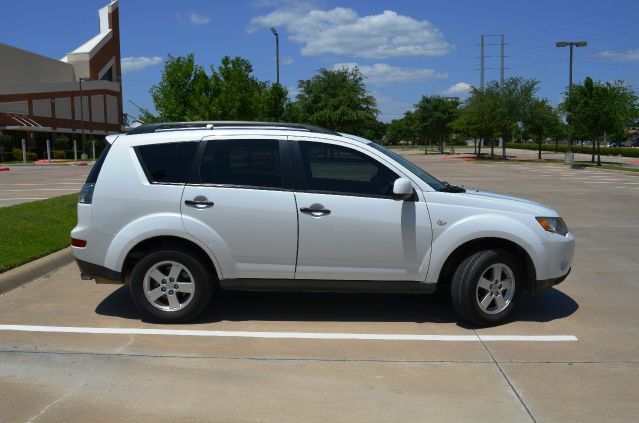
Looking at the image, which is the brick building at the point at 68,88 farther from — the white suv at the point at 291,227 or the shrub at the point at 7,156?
the white suv at the point at 291,227

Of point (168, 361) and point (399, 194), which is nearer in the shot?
point (168, 361)

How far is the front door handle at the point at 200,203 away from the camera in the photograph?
5.56m

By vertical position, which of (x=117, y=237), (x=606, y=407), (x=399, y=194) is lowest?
(x=606, y=407)

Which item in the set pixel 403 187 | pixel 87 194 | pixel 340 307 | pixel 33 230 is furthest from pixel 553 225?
pixel 33 230

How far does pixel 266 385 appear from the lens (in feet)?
14.3

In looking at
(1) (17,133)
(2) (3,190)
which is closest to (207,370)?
(2) (3,190)

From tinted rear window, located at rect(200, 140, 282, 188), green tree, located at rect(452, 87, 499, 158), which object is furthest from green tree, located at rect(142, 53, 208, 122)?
green tree, located at rect(452, 87, 499, 158)

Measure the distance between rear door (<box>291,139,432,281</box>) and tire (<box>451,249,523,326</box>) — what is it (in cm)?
39

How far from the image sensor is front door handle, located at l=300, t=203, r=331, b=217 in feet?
18.1

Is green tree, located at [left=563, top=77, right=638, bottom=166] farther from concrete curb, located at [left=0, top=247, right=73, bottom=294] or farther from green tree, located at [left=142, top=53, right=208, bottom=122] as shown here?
concrete curb, located at [left=0, top=247, right=73, bottom=294]

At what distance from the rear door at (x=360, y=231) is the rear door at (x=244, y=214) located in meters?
0.15

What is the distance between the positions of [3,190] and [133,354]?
16.9m

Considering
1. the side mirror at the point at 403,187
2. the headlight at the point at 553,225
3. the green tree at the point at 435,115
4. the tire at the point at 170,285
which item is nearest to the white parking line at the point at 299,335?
the tire at the point at 170,285

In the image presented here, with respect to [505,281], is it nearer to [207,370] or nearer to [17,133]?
[207,370]
